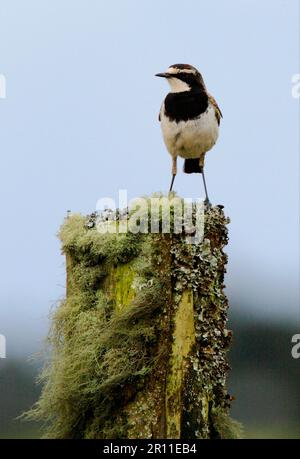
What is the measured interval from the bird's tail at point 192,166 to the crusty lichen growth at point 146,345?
2.27 metres

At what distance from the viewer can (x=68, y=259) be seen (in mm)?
5336

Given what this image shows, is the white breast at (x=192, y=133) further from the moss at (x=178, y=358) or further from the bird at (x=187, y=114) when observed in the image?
the moss at (x=178, y=358)

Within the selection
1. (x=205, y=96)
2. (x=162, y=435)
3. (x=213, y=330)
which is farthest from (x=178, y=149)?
(x=162, y=435)

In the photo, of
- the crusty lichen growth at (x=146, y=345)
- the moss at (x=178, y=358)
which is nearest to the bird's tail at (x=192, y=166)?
the crusty lichen growth at (x=146, y=345)

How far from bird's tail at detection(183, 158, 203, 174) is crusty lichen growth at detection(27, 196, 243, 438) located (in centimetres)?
227

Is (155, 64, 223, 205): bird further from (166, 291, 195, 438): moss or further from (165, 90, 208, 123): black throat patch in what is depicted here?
(166, 291, 195, 438): moss

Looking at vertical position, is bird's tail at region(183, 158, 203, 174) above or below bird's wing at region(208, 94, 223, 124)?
below

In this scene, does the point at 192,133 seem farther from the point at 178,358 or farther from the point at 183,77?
the point at 178,358

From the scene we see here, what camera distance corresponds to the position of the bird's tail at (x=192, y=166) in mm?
Result: 7312

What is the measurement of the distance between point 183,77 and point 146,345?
2.65 metres

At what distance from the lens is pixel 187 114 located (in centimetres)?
679

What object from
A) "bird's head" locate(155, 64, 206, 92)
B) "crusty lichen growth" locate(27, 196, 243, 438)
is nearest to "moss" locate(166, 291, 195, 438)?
"crusty lichen growth" locate(27, 196, 243, 438)

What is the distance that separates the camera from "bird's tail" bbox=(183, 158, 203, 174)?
7.31 metres


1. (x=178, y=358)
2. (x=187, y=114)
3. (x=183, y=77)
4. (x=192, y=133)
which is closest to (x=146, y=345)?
(x=178, y=358)
